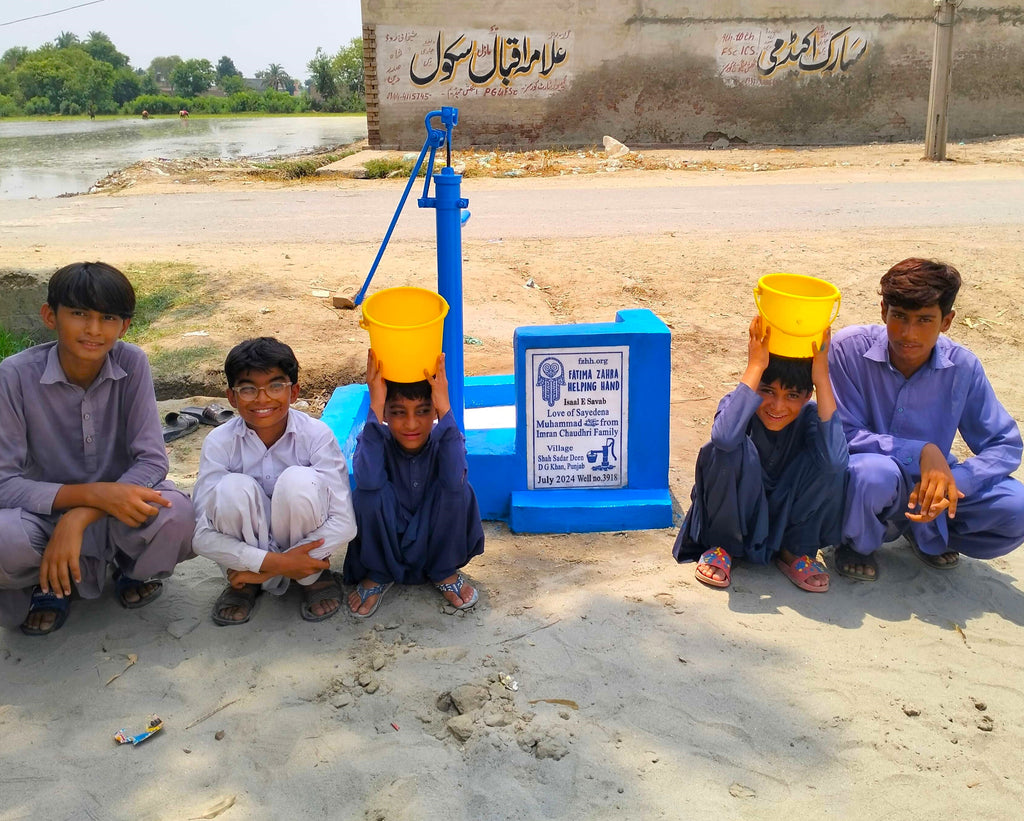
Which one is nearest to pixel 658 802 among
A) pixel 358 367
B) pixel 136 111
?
pixel 358 367

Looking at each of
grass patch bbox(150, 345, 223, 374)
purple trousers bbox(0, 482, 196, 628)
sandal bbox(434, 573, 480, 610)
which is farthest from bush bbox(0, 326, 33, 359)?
sandal bbox(434, 573, 480, 610)

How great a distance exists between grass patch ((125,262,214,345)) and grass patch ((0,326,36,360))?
70 cm

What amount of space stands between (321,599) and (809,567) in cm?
161

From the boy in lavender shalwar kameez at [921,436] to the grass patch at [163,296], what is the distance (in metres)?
4.30

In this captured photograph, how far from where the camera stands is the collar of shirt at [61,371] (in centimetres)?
258

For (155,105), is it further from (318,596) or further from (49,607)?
(318,596)

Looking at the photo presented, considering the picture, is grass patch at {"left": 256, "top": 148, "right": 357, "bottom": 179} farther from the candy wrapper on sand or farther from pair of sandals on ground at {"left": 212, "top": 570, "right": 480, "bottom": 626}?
the candy wrapper on sand

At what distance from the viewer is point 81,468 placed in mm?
2703

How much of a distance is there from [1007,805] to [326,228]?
8339 mm

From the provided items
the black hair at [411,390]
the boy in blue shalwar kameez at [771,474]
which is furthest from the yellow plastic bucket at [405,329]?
the boy in blue shalwar kameez at [771,474]

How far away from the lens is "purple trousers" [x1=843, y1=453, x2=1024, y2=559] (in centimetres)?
278

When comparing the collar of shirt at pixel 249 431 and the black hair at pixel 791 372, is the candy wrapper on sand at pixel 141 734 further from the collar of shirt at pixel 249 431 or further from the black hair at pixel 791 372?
the black hair at pixel 791 372

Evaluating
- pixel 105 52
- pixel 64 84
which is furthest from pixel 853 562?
pixel 105 52

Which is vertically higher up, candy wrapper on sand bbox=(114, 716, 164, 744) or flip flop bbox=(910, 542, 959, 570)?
flip flop bbox=(910, 542, 959, 570)
